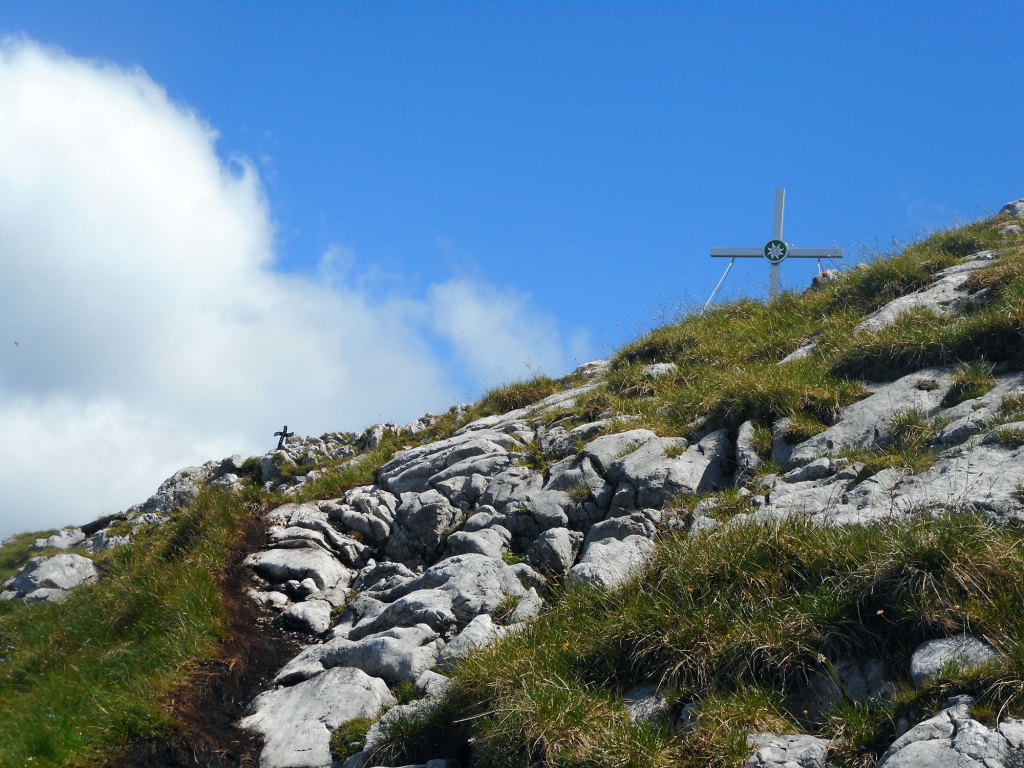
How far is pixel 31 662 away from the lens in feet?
35.1

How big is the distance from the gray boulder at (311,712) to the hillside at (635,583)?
3cm

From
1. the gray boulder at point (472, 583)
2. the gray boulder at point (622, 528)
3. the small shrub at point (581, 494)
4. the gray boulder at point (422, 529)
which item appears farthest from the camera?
the gray boulder at point (422, 529)

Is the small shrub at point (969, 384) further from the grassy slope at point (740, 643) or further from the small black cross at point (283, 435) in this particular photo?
the small black cross at point (283, 435)

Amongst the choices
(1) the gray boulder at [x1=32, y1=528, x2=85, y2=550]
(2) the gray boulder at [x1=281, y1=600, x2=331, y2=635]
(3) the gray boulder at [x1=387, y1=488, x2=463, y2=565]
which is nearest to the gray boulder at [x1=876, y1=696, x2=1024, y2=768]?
(2) the gray boulder at [x1=281, y1=600, x2=331, y2=635]

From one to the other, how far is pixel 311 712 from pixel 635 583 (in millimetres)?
4071

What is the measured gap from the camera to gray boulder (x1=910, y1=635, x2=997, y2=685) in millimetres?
6012

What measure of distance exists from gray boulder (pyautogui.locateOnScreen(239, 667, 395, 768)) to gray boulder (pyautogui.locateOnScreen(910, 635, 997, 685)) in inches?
223

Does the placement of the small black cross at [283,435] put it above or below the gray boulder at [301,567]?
above

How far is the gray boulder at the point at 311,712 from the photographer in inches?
340

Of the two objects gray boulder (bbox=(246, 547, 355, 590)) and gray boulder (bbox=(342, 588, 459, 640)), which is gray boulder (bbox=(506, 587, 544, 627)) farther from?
gray boulder (bbox=(246, 547, 355, 590))

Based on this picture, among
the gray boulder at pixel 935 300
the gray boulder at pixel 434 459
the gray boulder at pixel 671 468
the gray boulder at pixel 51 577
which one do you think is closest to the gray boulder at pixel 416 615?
the gray boulder at pixel 671 468

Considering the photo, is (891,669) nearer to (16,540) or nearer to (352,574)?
(352,574)

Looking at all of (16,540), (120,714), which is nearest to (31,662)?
(120,714)

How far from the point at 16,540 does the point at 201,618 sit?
19354mm
